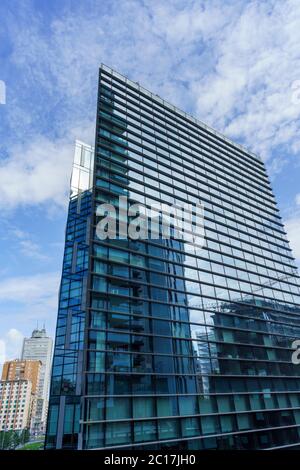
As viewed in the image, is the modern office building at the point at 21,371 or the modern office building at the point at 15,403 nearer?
the modern office building at the point at 15,403

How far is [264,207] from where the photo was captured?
135 feet

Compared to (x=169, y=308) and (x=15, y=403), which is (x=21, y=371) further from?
(x=169, y=308)

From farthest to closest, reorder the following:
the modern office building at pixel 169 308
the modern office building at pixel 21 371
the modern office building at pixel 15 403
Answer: the modern office building at pixel 21 371 → the modern office building at pixel 15 403 → the modern office building at pixel 169 308

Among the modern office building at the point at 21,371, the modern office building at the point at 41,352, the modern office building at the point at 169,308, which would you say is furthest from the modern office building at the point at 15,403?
the modern office building at the point at 169,308

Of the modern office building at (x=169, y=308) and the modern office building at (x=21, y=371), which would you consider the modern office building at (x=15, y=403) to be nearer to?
the modern office building at (x=21, y=371)

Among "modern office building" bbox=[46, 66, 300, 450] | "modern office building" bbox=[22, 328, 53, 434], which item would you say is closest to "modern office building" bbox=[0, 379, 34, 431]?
"modern office building" bbox=[22, 328, 53, 434]

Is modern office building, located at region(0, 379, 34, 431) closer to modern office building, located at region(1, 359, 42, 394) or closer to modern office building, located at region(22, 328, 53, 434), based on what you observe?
modern office building, located at region(1, 359, 42, 394)

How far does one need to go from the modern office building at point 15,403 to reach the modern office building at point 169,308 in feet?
259

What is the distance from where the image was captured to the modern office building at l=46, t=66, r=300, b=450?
59.6ft

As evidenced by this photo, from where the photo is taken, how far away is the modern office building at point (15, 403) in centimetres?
8844

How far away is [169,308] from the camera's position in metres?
23.1

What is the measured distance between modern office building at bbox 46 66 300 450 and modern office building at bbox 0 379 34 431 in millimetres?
78886
